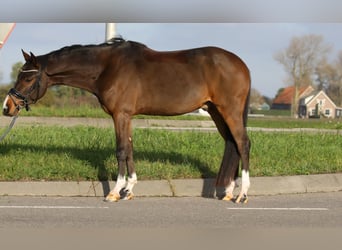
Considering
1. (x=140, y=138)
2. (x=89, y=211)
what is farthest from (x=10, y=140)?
(x=89, y=211)

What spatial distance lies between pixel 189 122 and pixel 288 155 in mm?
12824

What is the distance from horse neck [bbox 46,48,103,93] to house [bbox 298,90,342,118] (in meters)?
77.4

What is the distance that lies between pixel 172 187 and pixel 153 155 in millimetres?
1834

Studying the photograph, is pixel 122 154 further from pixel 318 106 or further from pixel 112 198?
pixel 318 106

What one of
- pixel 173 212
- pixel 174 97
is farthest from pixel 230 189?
pixel 174 97

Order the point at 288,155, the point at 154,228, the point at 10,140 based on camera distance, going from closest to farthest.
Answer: the point at 154,228 → the point at 288,155 → the point at 10,140

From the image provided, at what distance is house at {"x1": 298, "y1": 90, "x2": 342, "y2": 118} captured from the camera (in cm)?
8494

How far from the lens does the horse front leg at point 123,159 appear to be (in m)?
8.16

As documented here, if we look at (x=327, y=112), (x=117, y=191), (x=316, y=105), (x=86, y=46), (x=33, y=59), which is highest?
(x=86, y=46)

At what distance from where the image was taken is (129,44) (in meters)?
8.46

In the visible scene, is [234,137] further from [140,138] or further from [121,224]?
[140,138]

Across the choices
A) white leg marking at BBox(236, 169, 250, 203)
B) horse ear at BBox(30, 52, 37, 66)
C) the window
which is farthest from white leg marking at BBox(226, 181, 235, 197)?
the window

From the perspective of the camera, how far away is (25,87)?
27.1 feet

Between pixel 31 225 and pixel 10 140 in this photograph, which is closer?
pixel 31 225
